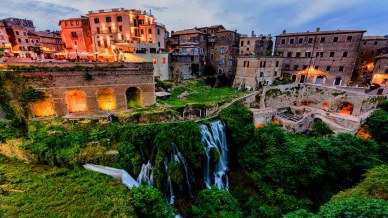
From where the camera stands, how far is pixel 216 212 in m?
14.1

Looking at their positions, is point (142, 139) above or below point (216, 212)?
above

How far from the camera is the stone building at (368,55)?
38.5 metres

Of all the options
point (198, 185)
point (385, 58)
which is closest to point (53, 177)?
point (198, 185)

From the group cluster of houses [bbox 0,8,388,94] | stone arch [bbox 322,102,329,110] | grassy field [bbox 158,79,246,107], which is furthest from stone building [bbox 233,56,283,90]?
stone arch [bbox 322,102,329,110]

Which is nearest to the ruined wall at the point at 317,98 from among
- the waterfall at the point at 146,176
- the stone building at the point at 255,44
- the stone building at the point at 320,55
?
the stone building at the point at 320,55

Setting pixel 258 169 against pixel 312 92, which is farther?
pixel 312 92

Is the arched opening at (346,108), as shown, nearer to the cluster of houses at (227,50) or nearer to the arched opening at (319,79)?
the cluster of houses at (227,50)

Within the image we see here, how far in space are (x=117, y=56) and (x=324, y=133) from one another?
116 feet

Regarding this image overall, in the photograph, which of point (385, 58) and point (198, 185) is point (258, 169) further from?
point (385, 58)

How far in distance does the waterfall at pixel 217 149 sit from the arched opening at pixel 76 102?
14.5 meters

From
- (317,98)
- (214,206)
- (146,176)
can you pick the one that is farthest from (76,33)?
(317,98)

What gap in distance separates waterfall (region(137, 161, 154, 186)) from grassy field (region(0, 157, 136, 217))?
262 cm

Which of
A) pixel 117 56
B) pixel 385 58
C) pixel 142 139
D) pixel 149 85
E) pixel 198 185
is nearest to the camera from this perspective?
pixel 142 139

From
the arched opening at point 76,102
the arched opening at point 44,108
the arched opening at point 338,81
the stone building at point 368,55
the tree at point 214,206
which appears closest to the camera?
the tree at point 214,206
